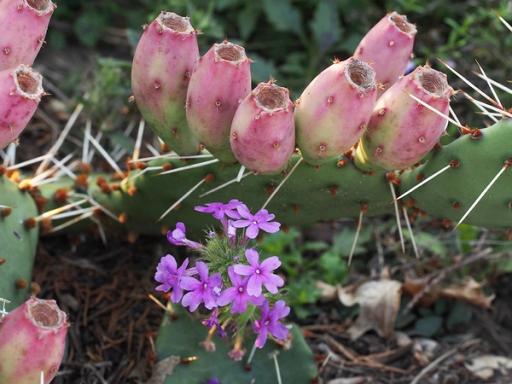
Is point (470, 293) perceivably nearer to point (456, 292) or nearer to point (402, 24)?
point (456, 292)

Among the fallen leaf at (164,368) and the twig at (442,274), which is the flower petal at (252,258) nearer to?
the fallen leaf at (164,368)

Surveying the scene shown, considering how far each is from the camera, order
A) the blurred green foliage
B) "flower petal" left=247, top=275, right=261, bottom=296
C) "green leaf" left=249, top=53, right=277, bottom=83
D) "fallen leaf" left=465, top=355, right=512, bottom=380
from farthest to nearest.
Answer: the blurred green foliage → "green leaf" left=249, top=53, right=277, bottom=83 → "fallen leaf" left=465, top=355, right=512, bottom=380 → "flower petal" left=247, top=275, right=261, bottom=296

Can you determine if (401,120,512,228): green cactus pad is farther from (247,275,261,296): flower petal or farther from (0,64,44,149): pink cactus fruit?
(0,64,44,149): pink cactus fruit

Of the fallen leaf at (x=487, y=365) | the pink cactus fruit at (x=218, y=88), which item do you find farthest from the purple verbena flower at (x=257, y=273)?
the fallen leaf at (x=487, y=365)

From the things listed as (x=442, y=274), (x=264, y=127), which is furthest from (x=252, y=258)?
(x=442, y=274)

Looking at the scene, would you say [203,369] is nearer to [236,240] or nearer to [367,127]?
[236,240]

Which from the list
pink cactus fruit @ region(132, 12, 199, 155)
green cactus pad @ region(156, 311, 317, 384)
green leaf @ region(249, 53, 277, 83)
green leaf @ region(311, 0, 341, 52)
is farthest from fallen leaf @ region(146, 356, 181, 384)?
green leaf @ region(311, 0, 341, 52)

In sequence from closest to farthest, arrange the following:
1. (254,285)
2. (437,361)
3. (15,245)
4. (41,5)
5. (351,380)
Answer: (254,285) → (41,5) → (15,245) → (351,380) → (437,361)
